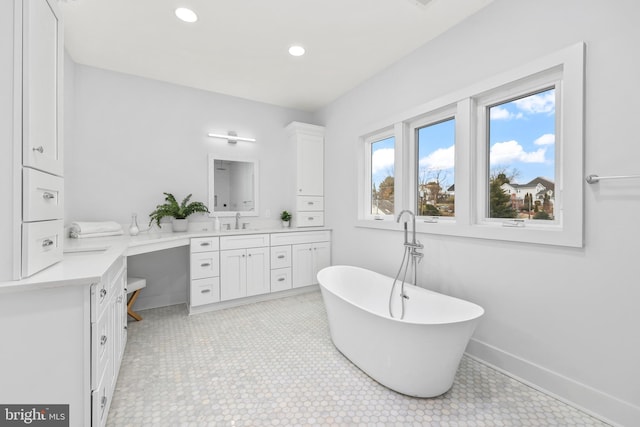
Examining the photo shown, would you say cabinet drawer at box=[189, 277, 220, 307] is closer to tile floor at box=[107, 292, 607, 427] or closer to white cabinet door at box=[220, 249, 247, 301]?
white cabinet door at box=[220, 249, 247, 301]

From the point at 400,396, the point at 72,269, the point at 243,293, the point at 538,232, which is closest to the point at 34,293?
the point at 72,269

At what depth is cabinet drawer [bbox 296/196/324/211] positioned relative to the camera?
152 inches

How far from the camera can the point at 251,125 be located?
3.82 m

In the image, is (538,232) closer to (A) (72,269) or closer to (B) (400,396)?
(B) (400,396)

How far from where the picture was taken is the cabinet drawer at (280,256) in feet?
11.3

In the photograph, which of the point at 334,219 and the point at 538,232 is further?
the point at 334,219

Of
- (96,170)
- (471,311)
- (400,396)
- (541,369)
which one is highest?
(96,170)

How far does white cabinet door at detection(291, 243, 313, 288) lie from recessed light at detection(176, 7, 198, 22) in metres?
2.50

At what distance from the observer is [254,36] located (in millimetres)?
2408

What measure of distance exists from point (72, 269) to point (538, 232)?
2.58 m

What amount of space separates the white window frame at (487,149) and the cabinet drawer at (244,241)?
1404 millimetres

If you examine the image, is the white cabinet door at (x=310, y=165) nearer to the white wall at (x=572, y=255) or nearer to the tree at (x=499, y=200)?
the white wall at (x=572, y=255)

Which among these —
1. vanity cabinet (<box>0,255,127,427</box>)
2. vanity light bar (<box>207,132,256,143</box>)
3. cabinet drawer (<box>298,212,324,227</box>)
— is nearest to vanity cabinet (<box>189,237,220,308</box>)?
cabinet drawer (<box>298,212,324,227</box>)

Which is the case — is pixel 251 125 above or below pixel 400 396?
above
